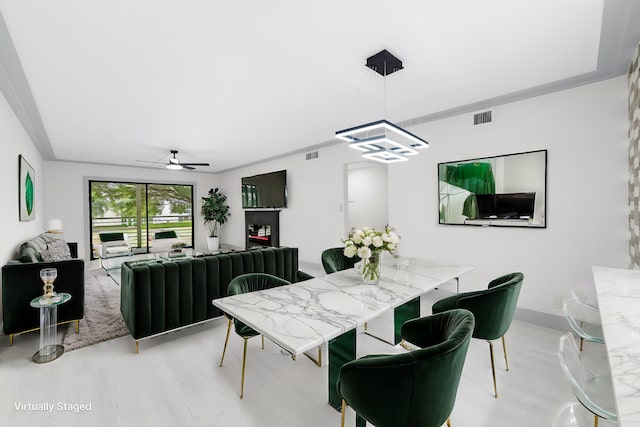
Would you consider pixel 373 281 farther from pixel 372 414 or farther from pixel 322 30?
pixel 322 30

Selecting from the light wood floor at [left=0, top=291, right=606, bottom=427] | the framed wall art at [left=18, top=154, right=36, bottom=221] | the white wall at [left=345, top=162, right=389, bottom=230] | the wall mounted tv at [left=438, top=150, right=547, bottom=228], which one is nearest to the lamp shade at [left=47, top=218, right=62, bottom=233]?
the framed wall art at [left=18, top=154, right=36, bottom=221]

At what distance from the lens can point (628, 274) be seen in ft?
6.73

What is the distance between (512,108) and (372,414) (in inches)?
145

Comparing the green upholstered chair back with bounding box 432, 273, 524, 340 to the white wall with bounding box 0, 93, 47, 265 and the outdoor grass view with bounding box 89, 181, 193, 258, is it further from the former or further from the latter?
the outdoor grass view with bounding box 89, 181, 193, 258

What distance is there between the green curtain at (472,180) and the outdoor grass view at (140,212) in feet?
25.0

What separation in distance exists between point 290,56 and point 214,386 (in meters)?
2.72

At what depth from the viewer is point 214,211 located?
348 inches

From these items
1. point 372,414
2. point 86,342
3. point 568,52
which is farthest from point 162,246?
point 568,52

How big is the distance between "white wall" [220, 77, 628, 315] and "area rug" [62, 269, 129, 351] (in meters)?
3.87

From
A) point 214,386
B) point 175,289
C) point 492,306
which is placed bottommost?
point 214,386

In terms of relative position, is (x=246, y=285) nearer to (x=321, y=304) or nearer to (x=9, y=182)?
(x=321, y=304)

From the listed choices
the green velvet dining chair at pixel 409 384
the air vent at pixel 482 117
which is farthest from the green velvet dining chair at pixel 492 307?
the air vent at pixel 482 117

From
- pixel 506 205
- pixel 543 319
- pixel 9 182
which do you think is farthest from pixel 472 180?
pixel 9 182

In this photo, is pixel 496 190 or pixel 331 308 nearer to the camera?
pixel 331 308
